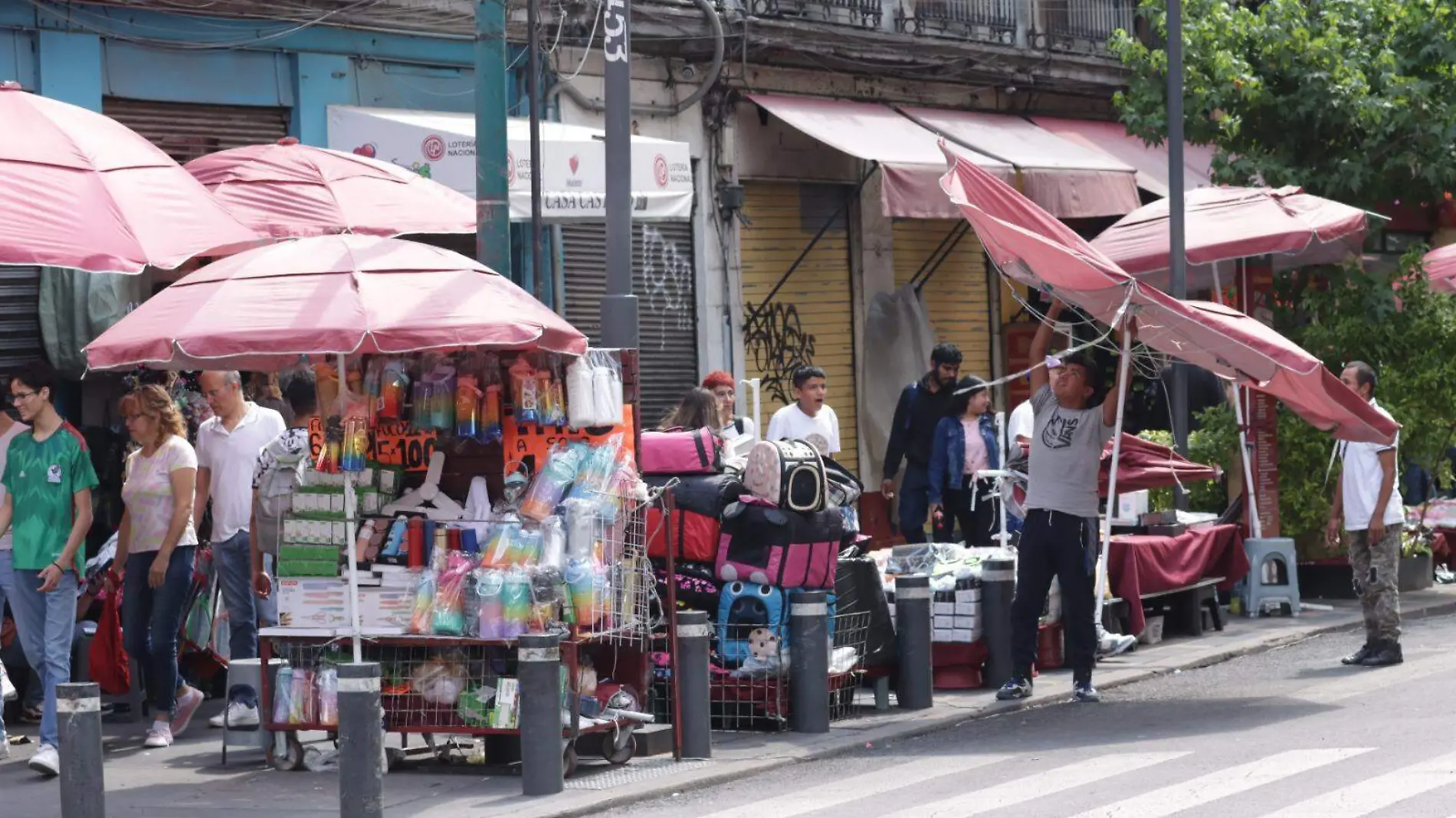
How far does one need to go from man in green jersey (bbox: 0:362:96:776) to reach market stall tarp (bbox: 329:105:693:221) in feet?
18.0

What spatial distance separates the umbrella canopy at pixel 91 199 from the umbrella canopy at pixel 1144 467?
5.97 m

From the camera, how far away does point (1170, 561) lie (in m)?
14.5

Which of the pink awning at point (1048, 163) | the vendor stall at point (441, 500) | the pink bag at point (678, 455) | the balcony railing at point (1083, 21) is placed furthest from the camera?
the balcony railing at point (1083, 21)

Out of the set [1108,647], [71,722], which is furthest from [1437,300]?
[71,722]

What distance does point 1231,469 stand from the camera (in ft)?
55.4

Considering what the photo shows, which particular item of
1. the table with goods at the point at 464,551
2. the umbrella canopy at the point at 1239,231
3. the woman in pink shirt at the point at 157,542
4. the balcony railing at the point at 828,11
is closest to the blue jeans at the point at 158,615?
the woman in pink shirt at the point at 157,542

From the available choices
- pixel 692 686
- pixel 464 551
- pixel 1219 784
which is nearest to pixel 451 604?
pixel 464 551

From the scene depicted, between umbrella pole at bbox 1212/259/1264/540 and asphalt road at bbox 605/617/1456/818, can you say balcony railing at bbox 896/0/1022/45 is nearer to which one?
umbrella pole at bbox 1212/259/1264/540

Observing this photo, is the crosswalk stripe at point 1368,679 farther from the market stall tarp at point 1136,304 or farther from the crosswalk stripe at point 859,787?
the crosswalk stripe at point 859,787

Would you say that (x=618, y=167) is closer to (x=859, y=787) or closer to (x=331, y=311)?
(x=331, y=311)

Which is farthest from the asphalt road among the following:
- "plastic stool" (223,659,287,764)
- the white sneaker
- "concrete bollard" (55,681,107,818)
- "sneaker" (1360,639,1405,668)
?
the white sneaker

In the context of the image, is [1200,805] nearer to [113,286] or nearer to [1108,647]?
[1108,647]

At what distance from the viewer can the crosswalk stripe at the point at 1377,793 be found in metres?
8.11

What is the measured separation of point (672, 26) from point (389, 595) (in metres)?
10.3
